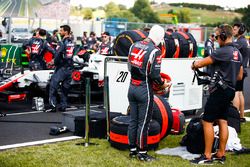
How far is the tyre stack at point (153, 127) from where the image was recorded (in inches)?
309

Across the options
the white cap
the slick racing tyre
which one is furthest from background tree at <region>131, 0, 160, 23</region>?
the white cap

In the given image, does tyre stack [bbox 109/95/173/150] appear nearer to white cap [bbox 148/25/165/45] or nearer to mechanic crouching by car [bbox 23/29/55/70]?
white cap [bbox 148/25/165/45]

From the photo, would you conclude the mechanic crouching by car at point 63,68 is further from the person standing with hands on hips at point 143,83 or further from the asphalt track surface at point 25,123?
the person standing with hands on hips at point 143,83

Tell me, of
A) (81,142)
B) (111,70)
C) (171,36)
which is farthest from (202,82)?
(171,36)

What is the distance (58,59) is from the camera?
1134 centimetres

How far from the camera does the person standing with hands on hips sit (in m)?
7.22

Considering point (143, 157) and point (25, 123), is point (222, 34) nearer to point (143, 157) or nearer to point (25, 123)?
point (143, 157)

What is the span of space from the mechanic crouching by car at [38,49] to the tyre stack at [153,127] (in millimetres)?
5848

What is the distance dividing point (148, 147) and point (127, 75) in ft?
7.96

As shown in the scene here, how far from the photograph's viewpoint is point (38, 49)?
13.6 metres

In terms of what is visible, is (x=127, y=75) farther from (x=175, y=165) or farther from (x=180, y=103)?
(x=175, y=165)

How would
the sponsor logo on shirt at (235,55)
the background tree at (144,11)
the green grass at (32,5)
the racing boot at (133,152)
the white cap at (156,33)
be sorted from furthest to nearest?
the background tree at (144,11) < the green grass at (32,5) < the racing boot at (133,152) < the white cap at (156,33) < the sponsor logo on shirt at (235,55)

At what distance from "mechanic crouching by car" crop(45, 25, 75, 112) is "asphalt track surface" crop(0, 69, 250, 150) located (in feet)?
1.34

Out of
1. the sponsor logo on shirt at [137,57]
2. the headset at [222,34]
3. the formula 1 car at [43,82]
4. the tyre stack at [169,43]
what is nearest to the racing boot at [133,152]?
the sponsor logo on shirt at [137,57]
